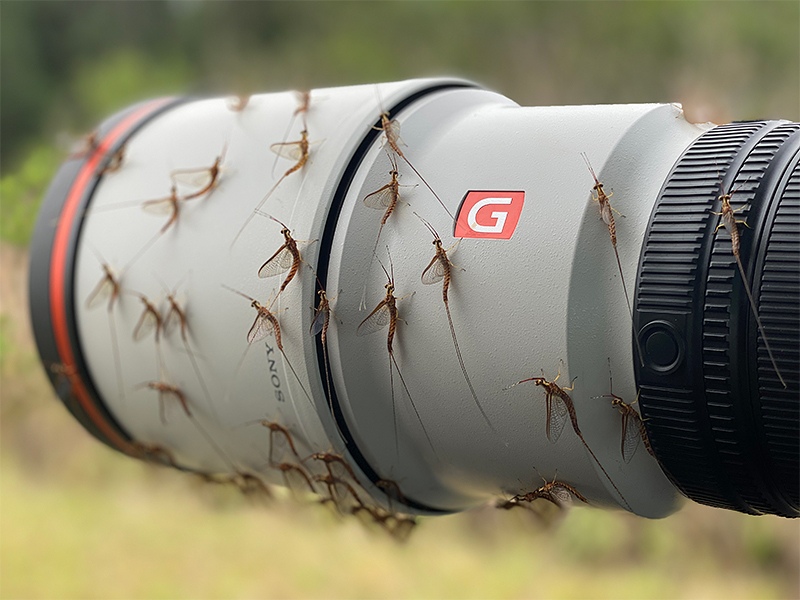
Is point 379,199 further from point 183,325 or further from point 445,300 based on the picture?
point 183,325

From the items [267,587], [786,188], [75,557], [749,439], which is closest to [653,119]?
[786,188]

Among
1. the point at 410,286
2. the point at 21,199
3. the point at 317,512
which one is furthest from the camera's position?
the point at 317,512

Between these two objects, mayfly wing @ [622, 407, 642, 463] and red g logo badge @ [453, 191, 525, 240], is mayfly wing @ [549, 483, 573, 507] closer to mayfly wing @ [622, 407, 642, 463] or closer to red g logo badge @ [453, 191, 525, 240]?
mayfly wing @ [622, 407, 642, 463]

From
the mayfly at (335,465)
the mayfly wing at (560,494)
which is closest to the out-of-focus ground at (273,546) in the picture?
the mayfly at (335,465)

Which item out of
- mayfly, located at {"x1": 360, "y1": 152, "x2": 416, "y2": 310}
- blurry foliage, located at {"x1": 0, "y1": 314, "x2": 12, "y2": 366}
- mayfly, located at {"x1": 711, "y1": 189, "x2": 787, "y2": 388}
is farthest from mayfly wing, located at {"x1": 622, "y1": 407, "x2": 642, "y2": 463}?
blurry foliage, located at {"x1": 0, "y1": 314, "x2": 12, "y2": 366}

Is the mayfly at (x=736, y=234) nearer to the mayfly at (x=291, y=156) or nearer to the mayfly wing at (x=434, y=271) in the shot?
the mayfly wing at (x=434, y=271)

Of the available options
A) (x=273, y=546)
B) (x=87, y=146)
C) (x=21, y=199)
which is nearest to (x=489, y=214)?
(x=87, y=146)

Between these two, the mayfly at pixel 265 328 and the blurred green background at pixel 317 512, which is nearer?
the mayfly at pixel 265 328
